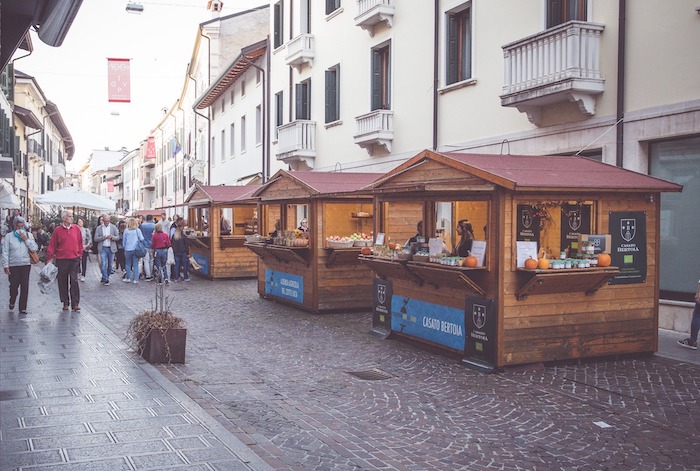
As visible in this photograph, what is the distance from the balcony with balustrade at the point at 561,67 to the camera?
12.5m

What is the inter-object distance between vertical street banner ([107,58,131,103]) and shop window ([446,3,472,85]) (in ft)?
32.6

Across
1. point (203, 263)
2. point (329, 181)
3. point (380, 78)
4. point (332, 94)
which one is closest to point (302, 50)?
point (332, 94)

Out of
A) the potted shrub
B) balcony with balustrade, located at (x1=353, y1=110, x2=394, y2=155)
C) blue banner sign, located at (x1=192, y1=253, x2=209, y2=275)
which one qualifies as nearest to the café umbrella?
blue banner sign, located at (x1=192, y1=253, x2=209, y2=275)

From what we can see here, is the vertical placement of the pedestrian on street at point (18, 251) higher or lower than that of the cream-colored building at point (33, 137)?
lower

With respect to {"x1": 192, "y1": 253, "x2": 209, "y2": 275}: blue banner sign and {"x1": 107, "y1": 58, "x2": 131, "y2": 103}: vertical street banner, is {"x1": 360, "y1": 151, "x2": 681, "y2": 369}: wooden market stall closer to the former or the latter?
{"x1": 192, "y1": 253, "x2": 209, "y2": 275}: blue banner sign

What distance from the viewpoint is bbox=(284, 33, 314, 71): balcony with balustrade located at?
24.8 meters

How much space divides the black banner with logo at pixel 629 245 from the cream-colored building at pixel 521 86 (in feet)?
6.73

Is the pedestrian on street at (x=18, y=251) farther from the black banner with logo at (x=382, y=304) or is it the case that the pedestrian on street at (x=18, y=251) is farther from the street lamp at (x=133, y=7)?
the street lamp at (x=133, y=7)

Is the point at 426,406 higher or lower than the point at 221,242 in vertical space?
lower

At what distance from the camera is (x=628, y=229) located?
32.4ft

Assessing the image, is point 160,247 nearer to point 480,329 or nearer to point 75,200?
point 75,200

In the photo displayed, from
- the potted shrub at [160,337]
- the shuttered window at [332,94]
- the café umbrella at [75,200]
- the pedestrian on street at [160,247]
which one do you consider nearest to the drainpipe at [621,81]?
the potted shrub at [160,337]

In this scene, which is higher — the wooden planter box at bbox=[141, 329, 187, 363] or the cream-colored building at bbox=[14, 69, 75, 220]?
the cream-colored building at bbox=[14, 69, 75, 220]

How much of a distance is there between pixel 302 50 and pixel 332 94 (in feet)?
8.47
